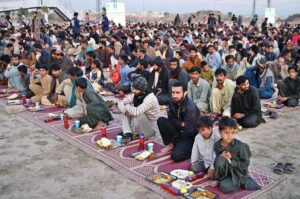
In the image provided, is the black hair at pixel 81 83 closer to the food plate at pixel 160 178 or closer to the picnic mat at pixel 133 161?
the picnic mat at pixel 133 161

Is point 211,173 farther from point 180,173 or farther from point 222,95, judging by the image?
point 222,95

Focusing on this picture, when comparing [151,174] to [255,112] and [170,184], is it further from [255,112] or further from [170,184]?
[255,112]

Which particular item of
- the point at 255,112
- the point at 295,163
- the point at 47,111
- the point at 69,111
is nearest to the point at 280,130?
the point at 255,112

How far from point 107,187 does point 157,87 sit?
448 cm

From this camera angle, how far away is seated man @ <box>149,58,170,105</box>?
875 cm

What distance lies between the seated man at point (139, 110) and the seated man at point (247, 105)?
1.72 m

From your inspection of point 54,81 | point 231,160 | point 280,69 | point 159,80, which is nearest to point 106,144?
point 231,160

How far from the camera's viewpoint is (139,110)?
19.6ft

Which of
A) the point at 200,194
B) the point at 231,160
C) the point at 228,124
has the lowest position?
the point at 200,194

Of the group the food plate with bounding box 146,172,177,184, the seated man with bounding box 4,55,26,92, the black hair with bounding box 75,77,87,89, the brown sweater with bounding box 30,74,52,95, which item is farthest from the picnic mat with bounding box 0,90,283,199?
the seated man with bounding box 4,55,26,92

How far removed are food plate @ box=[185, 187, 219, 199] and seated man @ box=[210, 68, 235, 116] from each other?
124 inches

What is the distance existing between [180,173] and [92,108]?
259cm

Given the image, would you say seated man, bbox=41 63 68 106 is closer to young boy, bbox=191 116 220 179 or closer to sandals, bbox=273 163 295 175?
young boy, bbox=191 116 220 179

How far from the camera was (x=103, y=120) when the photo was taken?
7.10m
